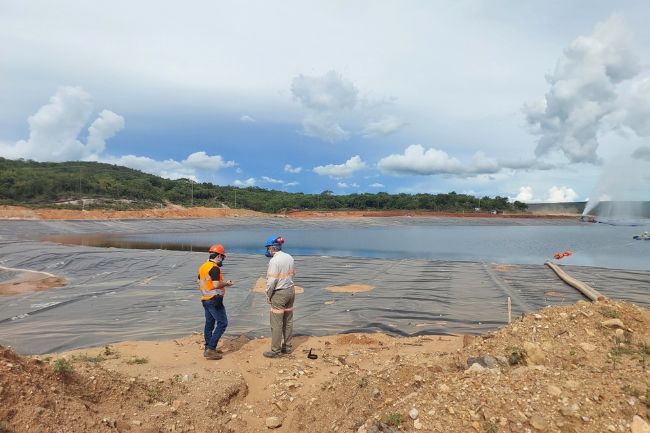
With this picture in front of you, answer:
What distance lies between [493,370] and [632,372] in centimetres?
139

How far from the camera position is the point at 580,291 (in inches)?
500

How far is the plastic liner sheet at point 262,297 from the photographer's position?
29.3 ft

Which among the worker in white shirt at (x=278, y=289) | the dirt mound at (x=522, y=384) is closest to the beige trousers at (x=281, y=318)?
the worker in white shirt at (x=278, y=289)

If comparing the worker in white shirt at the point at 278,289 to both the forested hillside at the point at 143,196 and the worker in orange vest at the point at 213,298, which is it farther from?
the forested hillside at the point at 143,196

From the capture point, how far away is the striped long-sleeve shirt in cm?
724

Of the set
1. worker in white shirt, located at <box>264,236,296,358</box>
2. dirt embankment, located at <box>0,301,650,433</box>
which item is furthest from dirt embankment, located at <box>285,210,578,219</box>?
dirt embankment, located at <box>0,301,650,433</box>

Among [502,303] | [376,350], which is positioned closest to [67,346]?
[376,350]

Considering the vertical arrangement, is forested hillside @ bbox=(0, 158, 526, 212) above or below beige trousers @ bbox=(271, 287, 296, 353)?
above

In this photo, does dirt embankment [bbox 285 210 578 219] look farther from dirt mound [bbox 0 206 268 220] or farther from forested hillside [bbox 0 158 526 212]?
dirt mound [bbox 0 206 268 220]

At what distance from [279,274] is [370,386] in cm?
272

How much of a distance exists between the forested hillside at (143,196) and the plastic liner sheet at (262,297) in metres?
48.5

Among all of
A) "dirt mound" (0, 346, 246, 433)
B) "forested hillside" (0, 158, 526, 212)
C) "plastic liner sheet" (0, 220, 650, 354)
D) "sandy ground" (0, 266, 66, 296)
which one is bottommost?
"sandy ground" (0, 266, 66, 296)

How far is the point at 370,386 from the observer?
516 centimetres

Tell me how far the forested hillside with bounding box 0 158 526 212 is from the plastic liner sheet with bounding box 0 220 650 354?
1911 inches
